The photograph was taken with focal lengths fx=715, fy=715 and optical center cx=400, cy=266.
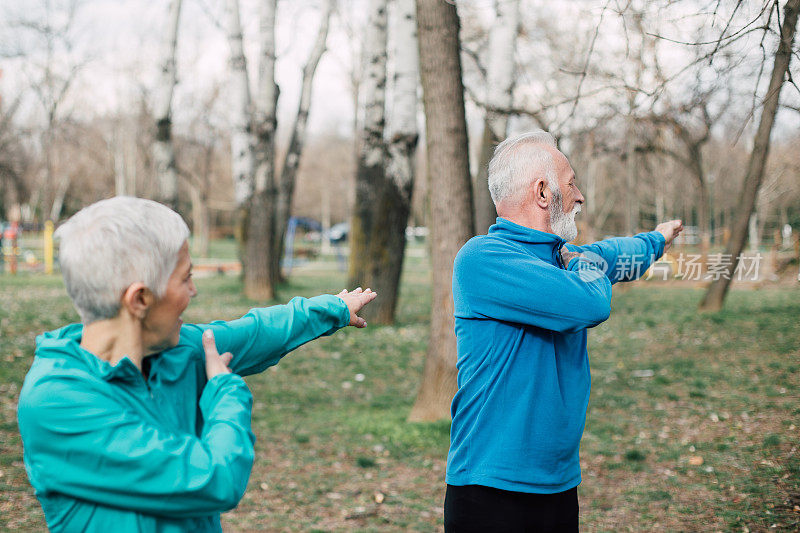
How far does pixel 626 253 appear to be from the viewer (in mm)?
2746

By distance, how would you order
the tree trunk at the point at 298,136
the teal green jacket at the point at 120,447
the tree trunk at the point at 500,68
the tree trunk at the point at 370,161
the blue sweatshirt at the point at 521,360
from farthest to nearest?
the tree trunk at the point at 298,136 < the tree trunk at the point at 370,161 < the tree trunk at the point at 500,68 < the blue sweatshirt at the point at 521,360 < the teal green jacket at the point at 120,447

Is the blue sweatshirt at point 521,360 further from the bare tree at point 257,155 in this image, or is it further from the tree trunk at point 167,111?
the bare tree at point 257,155

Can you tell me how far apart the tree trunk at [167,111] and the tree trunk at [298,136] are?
15.5 ft

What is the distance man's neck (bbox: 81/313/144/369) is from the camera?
1621 millimetres

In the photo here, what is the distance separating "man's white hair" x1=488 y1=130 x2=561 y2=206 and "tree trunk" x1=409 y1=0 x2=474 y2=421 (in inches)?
137

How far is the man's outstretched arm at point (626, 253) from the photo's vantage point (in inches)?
104

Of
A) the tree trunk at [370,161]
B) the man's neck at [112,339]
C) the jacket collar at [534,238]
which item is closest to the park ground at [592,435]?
the tree trunk at [370,161]

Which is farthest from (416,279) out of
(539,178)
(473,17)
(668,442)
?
(539,178)

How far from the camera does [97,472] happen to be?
1521 mm

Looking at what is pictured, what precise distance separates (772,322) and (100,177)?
1901 inches

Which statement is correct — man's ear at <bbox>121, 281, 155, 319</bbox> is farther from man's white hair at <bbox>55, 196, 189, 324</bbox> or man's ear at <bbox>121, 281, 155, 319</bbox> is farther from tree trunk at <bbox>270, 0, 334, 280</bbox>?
tree trunk at <bbox>270, 0, 334, 280</bbox>

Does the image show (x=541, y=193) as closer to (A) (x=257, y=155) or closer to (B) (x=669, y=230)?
(B) (x=669, y=230)

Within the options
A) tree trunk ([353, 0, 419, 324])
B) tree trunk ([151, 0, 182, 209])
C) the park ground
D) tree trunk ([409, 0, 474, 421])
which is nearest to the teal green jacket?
the park ground

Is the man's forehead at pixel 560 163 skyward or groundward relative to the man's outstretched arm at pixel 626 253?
skyward
